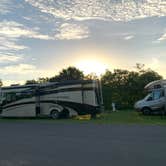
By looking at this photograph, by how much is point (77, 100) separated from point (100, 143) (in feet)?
59.3

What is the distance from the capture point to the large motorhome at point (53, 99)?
3331 cm

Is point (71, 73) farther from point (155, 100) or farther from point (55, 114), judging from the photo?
point (55, 114)

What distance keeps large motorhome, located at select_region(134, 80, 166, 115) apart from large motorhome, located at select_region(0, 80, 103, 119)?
510cm

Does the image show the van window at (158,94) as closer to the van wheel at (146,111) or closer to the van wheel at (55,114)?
the van wheel at (146,111)

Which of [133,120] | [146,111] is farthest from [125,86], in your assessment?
[133,120]

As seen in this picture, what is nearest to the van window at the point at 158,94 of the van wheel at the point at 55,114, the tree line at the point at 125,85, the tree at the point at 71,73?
the van wheel at the point at 55,114

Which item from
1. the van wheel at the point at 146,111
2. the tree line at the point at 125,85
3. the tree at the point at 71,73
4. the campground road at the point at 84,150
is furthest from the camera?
the tree at the point at 71,73

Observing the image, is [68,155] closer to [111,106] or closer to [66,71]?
[111,106]

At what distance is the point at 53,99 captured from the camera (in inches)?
1348

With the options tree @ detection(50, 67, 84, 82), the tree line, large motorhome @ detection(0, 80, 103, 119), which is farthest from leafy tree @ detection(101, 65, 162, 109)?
tree @ detection(50, 67, 84, 82)

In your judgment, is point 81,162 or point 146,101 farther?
point 146,101

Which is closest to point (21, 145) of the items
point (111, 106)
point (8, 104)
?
point (8, 104)

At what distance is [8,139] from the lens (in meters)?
17.2

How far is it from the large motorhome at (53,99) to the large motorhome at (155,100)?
201 inches
